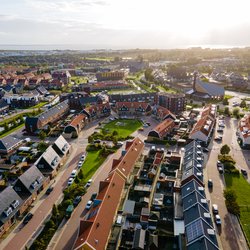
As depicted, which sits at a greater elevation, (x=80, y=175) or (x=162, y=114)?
(x=162, y=114)

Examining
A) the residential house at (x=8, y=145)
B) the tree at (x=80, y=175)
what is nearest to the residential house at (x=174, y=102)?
the residential house at (x=8, y=145)

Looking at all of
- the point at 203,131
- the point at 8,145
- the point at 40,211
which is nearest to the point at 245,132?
the point at 203,131

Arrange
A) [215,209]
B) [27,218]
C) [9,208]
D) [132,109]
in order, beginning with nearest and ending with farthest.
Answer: [9,208], [27,218], [215,209], [132,109]

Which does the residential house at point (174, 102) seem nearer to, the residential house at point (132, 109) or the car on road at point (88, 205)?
the residential house at point (132, 109)

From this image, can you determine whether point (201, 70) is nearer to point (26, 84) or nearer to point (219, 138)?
point (26, 84)

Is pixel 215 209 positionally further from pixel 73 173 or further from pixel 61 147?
pixel 61 147

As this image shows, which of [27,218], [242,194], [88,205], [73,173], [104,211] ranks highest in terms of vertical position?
[104,211]

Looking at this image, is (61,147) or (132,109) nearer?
(61,147)
